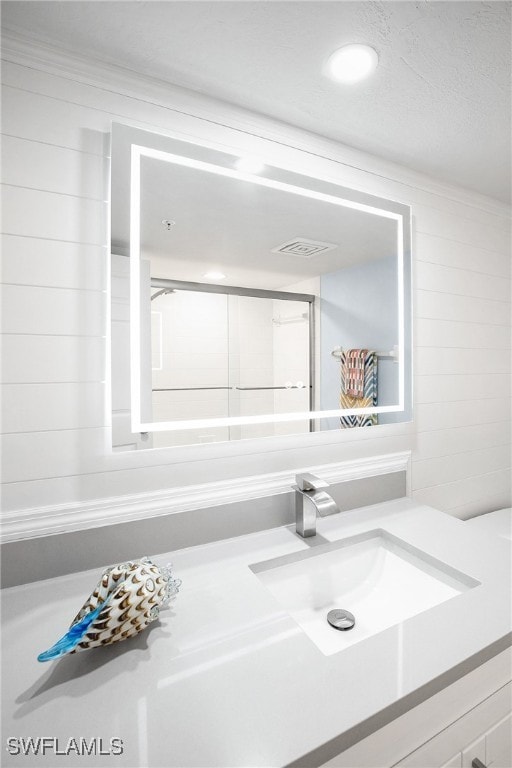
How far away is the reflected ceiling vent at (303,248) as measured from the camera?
128 centimetres

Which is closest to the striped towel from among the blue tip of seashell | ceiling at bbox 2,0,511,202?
ceiling at bbox 2,0,511,202

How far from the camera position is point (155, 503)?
1.06 metres

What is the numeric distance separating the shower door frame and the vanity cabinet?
76 cm

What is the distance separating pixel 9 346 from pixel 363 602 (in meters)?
1.13

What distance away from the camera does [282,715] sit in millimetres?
593

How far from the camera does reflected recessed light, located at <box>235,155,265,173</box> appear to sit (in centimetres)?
116

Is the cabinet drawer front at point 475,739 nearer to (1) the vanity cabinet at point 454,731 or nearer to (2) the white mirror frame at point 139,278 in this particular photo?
(1) the vanity cabinet at point 454,731

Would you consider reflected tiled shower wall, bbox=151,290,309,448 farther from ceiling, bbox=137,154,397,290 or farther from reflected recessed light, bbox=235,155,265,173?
reflected recessed light, bbox=235,155,265,173

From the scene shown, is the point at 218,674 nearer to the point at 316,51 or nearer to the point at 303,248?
the point at 303,248

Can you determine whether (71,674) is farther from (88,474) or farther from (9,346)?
(9,346)

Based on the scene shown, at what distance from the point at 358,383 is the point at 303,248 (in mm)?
522

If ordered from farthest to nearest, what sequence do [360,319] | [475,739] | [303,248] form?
[360,319]
[303,248]
[475,739]

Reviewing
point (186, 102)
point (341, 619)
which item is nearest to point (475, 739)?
point (341, 619)

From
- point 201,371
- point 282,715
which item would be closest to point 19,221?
point 201,371
